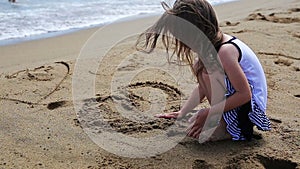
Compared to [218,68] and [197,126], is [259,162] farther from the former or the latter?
[218,68]

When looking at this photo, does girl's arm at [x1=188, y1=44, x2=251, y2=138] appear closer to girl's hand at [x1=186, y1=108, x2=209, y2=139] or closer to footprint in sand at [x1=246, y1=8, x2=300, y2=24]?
girl's hand at [x1=186, y1=108, x2=209, y2=139]

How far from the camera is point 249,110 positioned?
7.52 ft

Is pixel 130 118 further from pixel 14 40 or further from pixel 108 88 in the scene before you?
pixel 14 40

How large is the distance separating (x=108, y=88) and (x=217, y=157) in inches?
45.5

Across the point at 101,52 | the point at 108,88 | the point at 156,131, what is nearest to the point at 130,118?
the point at 156,131

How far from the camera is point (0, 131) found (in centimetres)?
250

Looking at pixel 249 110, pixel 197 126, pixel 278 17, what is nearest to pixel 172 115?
pixel 197 126

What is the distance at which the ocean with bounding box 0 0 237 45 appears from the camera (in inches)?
208

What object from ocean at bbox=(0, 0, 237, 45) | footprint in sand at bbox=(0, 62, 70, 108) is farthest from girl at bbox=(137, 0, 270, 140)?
ocean at bbox=(0, 0, 237, 45)

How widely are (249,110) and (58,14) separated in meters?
4.65

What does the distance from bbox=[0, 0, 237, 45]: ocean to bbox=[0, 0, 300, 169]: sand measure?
805 millimetres

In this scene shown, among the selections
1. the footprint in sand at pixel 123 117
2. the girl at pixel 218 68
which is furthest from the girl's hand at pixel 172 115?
the girl at pixel 218 68

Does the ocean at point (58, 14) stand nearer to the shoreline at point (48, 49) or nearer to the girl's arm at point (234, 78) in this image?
the shoreline at point (48, 49)

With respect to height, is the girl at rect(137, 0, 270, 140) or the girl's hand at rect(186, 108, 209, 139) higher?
the girl at rect(137, 0, 270, 140)
